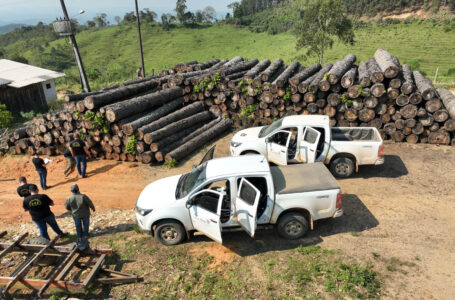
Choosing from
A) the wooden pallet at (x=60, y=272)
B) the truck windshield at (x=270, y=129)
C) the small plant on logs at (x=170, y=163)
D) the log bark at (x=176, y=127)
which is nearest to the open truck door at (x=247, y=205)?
the wooden pallet at (x=60, y=272)

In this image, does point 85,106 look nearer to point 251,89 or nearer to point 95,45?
point 251,89

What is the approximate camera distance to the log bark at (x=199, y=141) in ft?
43.3

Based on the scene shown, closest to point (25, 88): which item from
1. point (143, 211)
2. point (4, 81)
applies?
point (4, 81)

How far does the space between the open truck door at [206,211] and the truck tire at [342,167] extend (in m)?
5.16

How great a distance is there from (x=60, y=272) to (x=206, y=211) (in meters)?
3.41

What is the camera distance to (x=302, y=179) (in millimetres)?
7926

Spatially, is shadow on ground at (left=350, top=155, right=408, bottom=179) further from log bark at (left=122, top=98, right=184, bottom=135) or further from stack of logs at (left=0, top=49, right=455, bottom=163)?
log bark at (left=122, top=98, right=184, bottom=135)

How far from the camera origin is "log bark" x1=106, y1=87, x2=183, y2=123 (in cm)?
1296

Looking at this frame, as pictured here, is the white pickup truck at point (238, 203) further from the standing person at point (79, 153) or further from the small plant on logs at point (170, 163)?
the standing person at point (79, 153)

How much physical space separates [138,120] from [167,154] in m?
2.19

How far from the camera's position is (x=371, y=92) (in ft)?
43.8

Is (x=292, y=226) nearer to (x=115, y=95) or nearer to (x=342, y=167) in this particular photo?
(x=342, y=167)

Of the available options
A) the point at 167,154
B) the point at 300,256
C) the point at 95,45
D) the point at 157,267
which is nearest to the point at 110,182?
the point at 167,154

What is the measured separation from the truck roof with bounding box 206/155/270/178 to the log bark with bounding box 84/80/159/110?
7.67 metres
